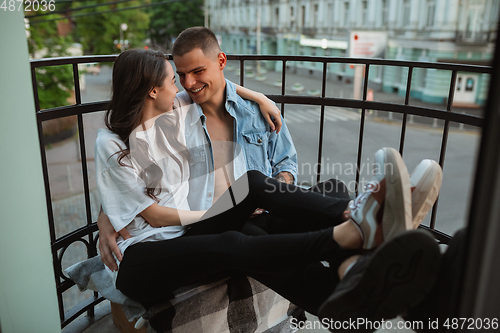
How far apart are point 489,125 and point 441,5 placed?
25030 mm

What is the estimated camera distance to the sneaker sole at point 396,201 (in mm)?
1199

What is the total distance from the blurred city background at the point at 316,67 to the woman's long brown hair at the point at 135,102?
0.15m

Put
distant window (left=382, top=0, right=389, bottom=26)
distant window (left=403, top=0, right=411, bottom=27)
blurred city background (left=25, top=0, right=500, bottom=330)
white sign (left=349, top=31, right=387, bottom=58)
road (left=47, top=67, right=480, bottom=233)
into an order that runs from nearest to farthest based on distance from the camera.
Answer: road (left=47, top=67, right=480, bottom=233)
blurred city background (left=25, top=0, right=500, bottom=330)
white sign (left=349, top=31, right=387, bottom=58)
distant window (left=403, top=0, right=411, bottom=27)
distant window (left=382, top=0, right=389, bottom=26)

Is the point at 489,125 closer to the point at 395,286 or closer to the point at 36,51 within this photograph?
the point at 395,286

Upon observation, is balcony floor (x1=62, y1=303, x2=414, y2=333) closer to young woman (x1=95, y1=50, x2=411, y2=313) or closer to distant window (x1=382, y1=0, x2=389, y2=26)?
young woman (x1=95, y1=50, x2=411, y2=313)

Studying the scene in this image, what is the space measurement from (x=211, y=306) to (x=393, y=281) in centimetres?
84

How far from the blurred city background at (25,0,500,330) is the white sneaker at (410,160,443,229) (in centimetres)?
135

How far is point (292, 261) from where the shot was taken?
4.31 ft

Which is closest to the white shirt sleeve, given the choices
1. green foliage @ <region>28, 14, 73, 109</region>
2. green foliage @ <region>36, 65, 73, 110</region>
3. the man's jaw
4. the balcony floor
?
the man's jaw

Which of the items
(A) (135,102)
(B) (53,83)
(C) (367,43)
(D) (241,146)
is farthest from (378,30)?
(A) (135,102)

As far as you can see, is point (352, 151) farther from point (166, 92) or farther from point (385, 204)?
point (385, 204)

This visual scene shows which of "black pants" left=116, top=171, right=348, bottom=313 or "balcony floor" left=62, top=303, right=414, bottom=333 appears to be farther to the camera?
"balcony floor" left=62, top=303, right=414, bottom=333

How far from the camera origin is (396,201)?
1.22 metres

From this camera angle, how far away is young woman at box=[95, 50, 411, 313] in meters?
1.31
